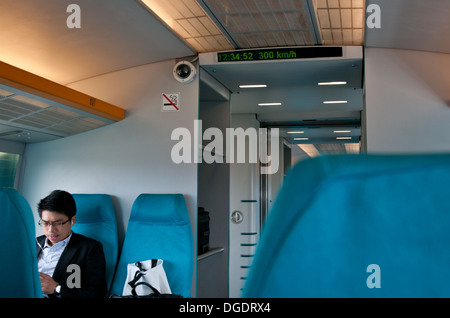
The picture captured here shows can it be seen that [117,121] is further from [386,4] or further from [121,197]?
[386,4]

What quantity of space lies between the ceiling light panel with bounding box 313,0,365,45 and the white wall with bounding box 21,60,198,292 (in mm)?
1421

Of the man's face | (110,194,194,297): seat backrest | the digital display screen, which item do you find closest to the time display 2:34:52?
the digital display screen

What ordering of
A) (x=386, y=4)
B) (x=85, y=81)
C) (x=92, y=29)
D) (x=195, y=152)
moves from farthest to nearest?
(x=85, y=81) < (x=195, y=152) < (x=92, y=29) < (x=386, y=4)

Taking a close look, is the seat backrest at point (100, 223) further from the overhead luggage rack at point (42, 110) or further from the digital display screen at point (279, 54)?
the digital display screen at point (279, 54)

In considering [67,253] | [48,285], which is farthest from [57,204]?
[48,285]

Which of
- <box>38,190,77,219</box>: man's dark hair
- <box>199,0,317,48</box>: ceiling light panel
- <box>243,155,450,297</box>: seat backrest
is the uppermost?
<box>199,0,317,48</box>: ceiling light panel

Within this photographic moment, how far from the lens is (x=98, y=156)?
4.50m

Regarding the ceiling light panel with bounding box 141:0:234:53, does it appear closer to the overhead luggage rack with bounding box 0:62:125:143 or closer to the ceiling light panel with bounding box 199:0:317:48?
the ceiling light panel with bounding box 199:0:317:48

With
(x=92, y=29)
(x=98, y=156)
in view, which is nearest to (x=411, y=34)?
(x=92, y=29)

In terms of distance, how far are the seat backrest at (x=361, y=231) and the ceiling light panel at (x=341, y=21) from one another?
311cm

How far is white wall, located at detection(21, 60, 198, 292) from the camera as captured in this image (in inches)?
170

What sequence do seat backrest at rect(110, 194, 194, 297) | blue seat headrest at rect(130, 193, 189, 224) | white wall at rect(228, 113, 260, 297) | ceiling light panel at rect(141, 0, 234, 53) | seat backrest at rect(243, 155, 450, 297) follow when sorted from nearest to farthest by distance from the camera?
seat backrest at rect(243, 155, 450, 297) < ceiling light panel at rect(141, 0, 234, 53) < seat backrest at rect(110, 194, 194, 297) < blue seat headrest at rect(130, 193, 189, 224) < white wall at rect(228, 113, 260, 297)

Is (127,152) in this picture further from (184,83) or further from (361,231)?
(361,231)
